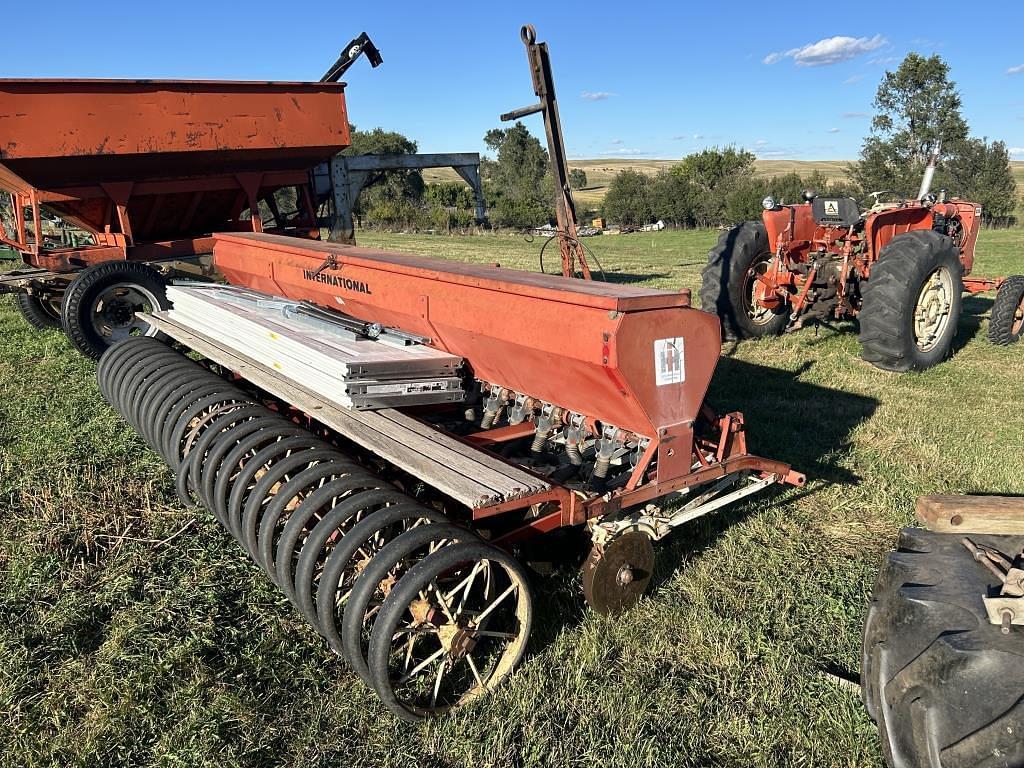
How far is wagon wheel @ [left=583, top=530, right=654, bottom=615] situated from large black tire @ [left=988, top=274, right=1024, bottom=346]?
6145mm

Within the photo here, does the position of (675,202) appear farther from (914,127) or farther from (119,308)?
(119,308)

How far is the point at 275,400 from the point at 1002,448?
Result: 4.59 meters

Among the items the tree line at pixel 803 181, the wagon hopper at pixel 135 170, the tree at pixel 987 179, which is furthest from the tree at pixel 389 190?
the tree at pixel 987 179

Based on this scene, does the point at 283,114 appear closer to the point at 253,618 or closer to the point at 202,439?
the point at 202,439

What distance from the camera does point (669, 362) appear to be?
9.14 ft

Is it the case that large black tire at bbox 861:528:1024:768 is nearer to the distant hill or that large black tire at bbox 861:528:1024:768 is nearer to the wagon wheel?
the wagon wheel

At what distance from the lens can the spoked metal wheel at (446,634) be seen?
2.21m

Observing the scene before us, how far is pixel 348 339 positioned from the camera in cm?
356

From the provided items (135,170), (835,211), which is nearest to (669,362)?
(835,211)

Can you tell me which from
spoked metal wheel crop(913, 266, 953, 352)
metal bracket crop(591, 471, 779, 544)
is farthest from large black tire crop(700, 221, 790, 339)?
metal bracket crop(591, 471, 779, 544)

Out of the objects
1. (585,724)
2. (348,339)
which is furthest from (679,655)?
(348,339)

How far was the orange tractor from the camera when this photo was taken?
5.84m

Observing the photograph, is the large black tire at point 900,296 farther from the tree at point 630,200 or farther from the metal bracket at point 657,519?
the tree at point 630,200

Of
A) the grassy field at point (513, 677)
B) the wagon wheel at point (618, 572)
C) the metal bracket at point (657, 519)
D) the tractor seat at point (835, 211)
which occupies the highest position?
the tractor seat at point (835, 211)
